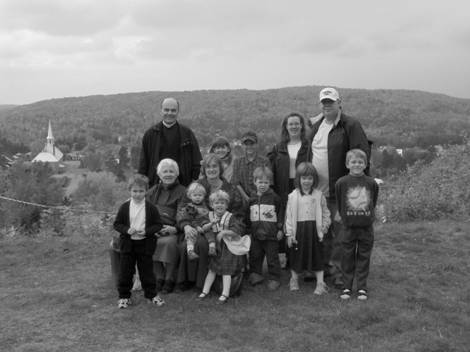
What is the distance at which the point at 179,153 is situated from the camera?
6.02 m

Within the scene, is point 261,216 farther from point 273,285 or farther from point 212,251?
point 273,285

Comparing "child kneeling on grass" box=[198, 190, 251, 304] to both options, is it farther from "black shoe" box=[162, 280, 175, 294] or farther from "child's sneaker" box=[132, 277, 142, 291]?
"child's sneaker" box=[132, 277, 142, 291]

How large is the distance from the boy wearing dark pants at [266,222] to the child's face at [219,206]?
1.22ft

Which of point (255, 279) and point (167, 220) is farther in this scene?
point (255, 279)

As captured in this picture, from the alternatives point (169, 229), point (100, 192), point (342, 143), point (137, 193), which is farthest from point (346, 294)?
point (100, 192)

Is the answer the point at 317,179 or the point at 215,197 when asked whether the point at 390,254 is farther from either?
the point at 215,197

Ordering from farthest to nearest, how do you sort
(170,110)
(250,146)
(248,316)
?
(170,110), (250,146), (248,316)

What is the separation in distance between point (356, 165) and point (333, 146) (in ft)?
1.25

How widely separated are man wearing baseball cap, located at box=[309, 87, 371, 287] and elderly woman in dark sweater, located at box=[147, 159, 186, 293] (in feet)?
5.21

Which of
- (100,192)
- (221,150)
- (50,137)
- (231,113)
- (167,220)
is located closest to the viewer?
(167,220)

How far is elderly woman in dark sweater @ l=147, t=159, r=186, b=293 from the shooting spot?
539cm

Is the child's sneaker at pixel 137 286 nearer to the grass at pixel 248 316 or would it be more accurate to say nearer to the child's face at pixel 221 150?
the grass at pixel 248 316

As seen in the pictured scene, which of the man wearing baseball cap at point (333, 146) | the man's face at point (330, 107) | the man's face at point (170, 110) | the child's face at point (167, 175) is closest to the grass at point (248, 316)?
the man wearing baseball cap at point (333, 146)

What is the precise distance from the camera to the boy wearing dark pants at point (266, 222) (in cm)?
538
